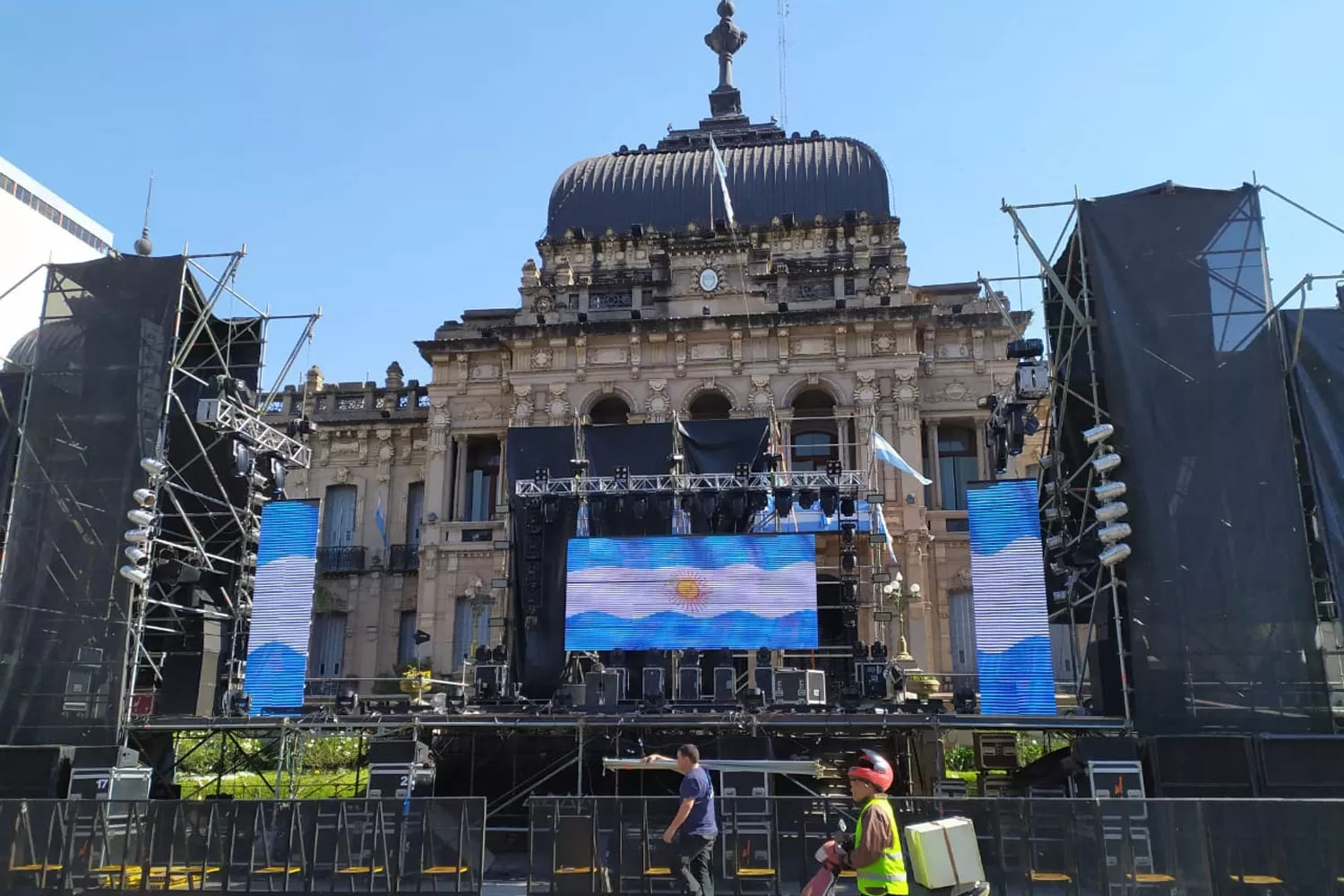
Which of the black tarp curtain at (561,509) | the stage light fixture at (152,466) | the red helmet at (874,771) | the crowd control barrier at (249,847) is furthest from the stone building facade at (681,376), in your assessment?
the red helmet at (874,771)

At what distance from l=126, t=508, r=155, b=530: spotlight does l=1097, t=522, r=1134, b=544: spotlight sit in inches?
574

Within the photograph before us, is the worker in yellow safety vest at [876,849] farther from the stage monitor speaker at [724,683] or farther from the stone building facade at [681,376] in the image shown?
the stone building facade at [681,376]

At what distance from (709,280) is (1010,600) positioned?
49.7 ft

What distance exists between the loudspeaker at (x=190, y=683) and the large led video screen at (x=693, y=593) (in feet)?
21.6

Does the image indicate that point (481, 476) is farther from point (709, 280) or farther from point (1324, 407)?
point (1324, 407)

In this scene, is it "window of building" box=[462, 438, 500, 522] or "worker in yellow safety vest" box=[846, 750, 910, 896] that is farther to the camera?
"window of building" box=[462, 438, 500, 522]

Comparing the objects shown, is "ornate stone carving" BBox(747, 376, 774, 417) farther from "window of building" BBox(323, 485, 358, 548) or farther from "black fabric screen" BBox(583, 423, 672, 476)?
"window of building" BBox(323, 485, 358, 548)

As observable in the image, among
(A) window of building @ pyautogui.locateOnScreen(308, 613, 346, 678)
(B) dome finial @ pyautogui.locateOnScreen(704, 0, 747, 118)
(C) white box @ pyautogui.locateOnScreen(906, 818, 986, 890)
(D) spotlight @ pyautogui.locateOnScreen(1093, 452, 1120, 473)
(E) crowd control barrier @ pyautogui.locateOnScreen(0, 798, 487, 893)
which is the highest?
(B) dome finial @ pyautogui.locateOnScreen(704, 0, 747, 118)

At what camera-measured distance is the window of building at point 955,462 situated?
30.0 m

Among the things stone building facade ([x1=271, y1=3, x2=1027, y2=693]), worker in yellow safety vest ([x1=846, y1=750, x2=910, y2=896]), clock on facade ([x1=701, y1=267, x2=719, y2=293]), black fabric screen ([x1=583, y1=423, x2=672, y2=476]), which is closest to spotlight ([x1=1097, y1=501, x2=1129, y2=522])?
worker in yellow safety vest ([x1=846, y1=750, x2=910, y2=896])

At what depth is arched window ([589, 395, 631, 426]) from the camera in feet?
102

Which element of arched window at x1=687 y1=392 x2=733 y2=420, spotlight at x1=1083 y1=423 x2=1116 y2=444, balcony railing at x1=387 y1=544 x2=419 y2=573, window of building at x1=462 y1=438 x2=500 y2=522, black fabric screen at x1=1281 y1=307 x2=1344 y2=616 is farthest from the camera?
balcony railing at x1=387 y1=544 x2=419 y2=573

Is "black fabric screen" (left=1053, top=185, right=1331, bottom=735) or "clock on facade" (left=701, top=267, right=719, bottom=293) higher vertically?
"clock on facade" (left=701, top=267, right=719, bottom=293)

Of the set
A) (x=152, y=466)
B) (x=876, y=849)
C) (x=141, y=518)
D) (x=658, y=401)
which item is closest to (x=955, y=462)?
(x=658, y=401)
